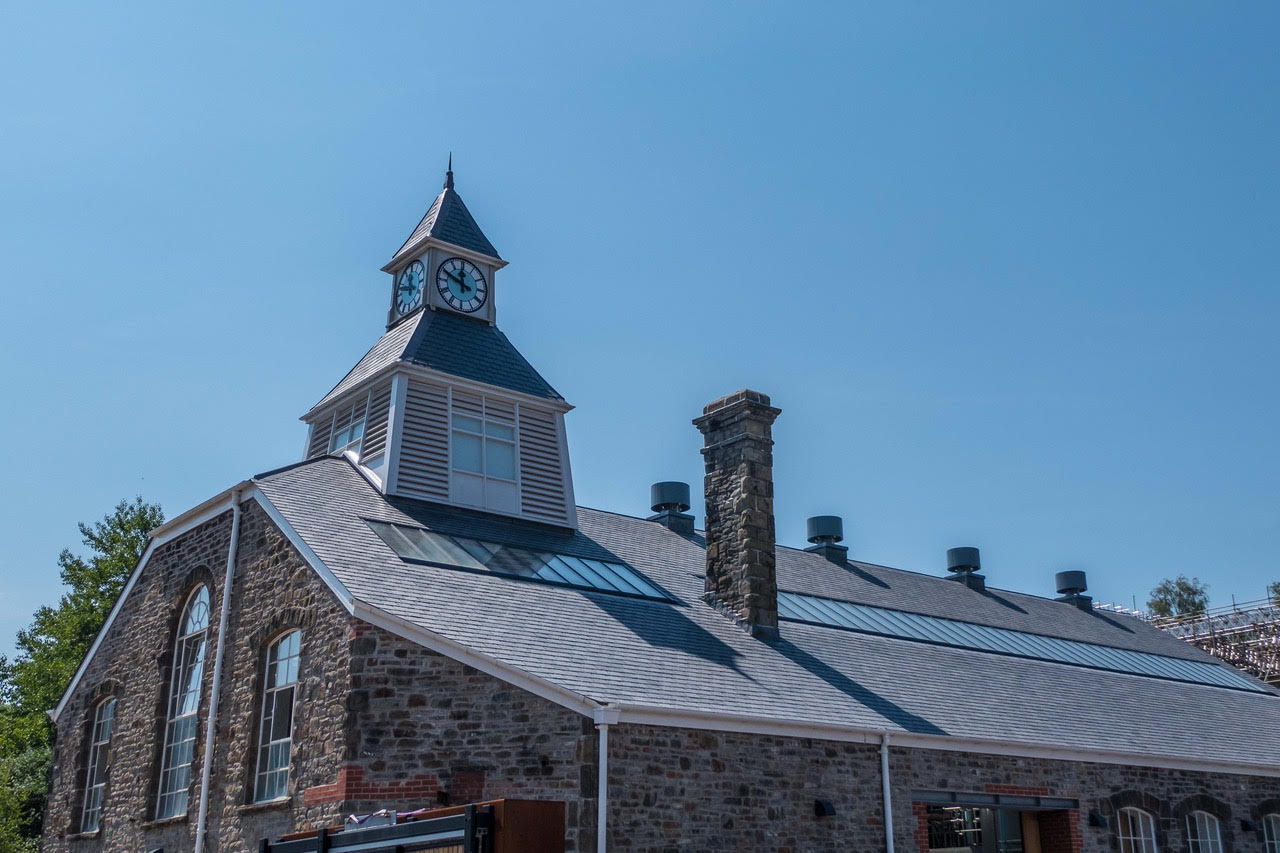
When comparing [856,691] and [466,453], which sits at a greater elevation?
[466,453]

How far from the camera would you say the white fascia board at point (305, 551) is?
13.5 m

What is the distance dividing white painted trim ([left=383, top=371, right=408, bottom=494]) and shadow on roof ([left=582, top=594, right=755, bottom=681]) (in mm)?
3994

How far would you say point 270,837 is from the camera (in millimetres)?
13812

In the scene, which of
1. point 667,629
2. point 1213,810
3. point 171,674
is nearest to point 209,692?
point 171,674

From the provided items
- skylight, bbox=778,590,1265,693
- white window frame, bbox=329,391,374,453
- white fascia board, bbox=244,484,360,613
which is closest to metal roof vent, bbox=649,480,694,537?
skylight, bbox=778,590,1265,693

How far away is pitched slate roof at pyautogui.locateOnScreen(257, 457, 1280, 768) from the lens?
1368 centimetres

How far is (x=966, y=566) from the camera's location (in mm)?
29406

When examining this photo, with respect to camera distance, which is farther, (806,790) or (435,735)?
(806,790)

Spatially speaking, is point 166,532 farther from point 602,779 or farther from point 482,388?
point 602,779

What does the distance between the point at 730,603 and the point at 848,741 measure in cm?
397

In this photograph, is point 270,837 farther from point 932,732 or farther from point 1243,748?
point 1243,748

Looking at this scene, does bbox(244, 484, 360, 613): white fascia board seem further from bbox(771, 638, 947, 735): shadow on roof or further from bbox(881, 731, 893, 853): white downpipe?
bbox(881, 731, 893, 853): white downpipe

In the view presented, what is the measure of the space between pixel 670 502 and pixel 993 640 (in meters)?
6.94

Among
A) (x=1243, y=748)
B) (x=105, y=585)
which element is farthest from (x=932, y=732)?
(x=105, y=585)
